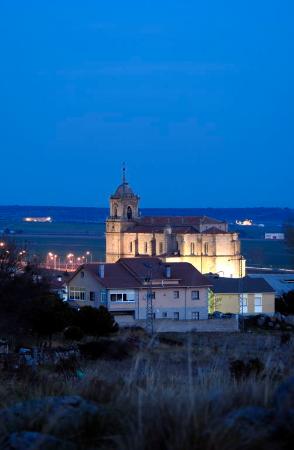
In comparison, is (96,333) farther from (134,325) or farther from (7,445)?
(7,445)

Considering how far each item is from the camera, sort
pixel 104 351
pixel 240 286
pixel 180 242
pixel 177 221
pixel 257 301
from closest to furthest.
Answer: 1. pixel 104 351
2. pixel 257 301
3. pixel 240 286
4. pixel 180 242
5. pixel 177 221

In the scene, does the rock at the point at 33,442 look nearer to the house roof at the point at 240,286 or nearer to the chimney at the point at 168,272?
the chimney at the point at 168,272

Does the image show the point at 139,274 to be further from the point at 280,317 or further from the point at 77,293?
the point at 280,317

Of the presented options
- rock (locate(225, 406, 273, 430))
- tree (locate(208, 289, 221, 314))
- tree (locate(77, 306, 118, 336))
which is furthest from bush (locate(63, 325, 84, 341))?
rock (locate(225, 406, 273, 430))

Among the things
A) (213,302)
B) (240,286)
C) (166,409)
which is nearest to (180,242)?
(240,286)

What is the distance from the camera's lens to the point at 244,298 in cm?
5066

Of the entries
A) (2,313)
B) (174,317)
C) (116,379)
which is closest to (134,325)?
(174,317)

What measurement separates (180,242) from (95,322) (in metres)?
52.5

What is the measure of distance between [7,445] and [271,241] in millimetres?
175211

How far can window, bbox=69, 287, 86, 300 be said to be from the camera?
4650 cm

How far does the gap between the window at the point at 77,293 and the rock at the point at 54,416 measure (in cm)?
3992

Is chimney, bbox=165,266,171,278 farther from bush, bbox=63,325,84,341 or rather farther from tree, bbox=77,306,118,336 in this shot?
bush, bbox=63,325,84,341

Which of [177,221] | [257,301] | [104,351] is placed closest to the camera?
[104,351]

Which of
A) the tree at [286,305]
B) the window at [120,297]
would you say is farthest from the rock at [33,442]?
the tree at [286,305]
